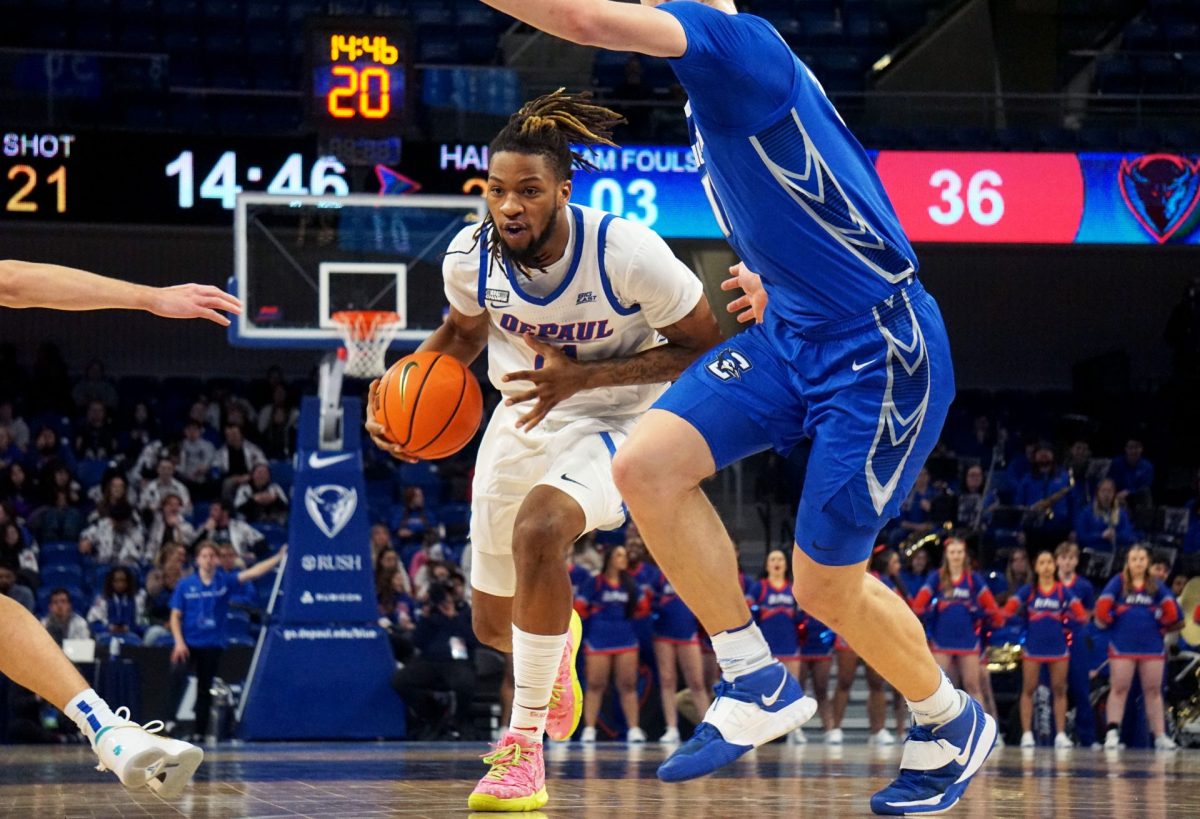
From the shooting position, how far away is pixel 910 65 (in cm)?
1950

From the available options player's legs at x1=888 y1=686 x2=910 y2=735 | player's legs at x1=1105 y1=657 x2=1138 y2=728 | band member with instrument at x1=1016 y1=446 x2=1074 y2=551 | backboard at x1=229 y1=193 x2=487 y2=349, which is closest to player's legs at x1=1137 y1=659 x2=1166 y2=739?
player's legs at x1=1105 y1=657 x2=1138 y2=728

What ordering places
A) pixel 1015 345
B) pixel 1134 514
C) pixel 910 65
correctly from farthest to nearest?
pixel 1015 345 → pixel 910 65 → pixel 1134 514

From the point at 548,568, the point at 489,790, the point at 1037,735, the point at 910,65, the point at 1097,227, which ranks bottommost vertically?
the point at 1037,735

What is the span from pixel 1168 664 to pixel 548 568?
10203 mm

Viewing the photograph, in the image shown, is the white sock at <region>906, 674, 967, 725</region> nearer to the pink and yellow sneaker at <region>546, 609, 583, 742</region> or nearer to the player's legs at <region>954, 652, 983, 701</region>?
the pink and yellow sneaker at <region>546, 609, 583, 742</region>

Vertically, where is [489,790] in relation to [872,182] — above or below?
below

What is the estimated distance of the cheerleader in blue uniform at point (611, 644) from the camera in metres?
12.8

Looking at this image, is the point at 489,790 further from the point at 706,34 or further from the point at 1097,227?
the point at 1097,227

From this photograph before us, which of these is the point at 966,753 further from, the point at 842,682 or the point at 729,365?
the point at 842,682

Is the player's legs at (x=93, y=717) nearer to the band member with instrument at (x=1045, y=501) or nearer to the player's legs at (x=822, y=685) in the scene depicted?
the player's legs at (x=822, y=685)

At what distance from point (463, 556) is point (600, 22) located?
36.5ft

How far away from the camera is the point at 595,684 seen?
1287cm

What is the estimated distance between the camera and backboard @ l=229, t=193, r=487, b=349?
1142cm

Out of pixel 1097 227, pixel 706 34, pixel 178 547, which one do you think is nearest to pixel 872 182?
pixel 706 34
